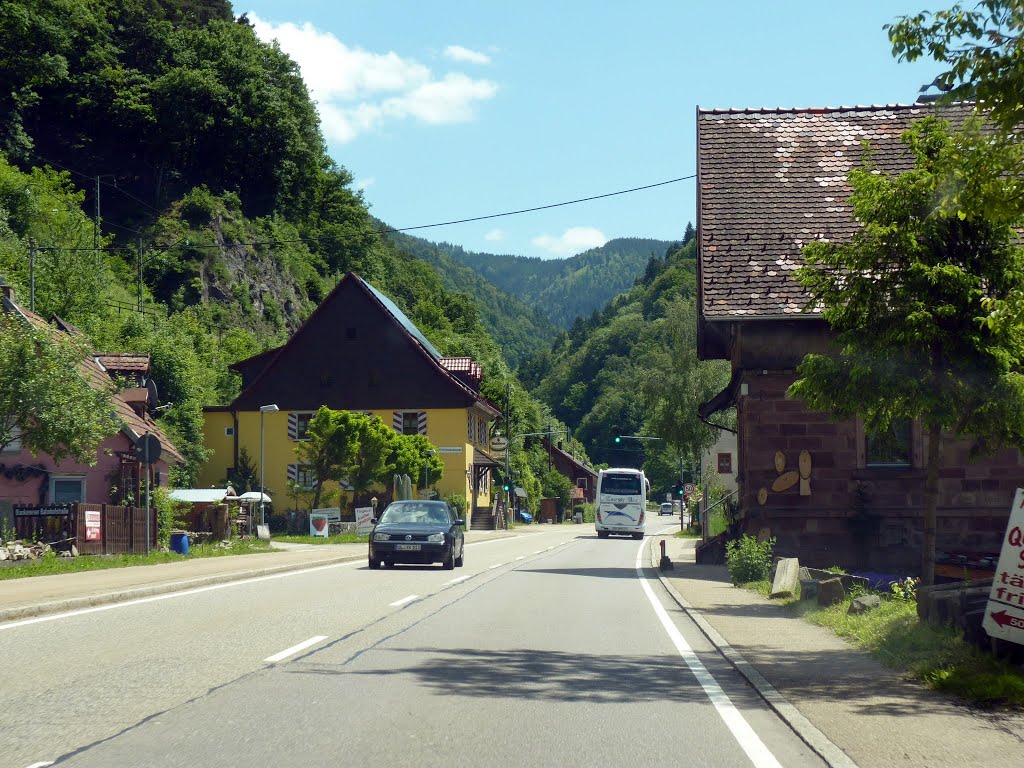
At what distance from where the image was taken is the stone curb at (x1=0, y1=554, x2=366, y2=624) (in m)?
14.5

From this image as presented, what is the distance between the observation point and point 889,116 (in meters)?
28.7

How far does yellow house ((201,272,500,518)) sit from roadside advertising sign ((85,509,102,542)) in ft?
131

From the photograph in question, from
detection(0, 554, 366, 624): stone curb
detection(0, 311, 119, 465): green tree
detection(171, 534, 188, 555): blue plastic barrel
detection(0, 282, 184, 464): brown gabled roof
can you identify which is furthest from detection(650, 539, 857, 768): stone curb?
detection(171, 534, 188, 555): blue plastic barrel

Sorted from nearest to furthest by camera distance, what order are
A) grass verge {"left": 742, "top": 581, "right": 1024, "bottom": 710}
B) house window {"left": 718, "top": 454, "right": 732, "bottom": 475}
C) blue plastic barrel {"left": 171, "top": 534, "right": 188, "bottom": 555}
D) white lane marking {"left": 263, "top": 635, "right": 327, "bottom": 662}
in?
grass verge {"left": 742, "top": 581, "right": 1024, "bottom": 710}
white lane marking {"left": 263, "top": 635, "right": 327, "bottom": 662}
blue plastic barrel {"left": 171, "top": 534, "right": 188, "bottom": 555}
house window {"left": 718, "top": 454, "right": 732, "bottom": 475}

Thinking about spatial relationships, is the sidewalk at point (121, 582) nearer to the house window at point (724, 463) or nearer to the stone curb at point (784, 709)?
the stone curb at point (784, 709)

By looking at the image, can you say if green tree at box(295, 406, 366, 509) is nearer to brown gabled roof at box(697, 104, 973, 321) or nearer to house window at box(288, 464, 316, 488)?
house window at box(288, 464, 316, 488)

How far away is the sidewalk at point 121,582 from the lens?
1552cm

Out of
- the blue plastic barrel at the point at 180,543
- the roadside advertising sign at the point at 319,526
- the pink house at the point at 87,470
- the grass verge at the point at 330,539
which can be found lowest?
the grass verge at the point at 330,539

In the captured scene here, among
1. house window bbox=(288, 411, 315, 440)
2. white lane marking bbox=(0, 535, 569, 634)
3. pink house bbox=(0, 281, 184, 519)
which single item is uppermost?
house window bbox=(288, 411, 315, 440)

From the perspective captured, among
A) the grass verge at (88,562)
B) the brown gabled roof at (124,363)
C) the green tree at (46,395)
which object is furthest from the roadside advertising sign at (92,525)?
the brown gabled roof at (124,363)

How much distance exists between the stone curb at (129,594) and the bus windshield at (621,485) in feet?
120

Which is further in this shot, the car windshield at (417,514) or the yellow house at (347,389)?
the yellow house at (347,389)

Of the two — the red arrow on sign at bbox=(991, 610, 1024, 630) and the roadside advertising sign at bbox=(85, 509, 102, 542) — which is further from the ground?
the red arrow on sign at bbox=(991, 610, 1024, 630)

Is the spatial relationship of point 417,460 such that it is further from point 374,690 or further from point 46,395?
point 374,690
